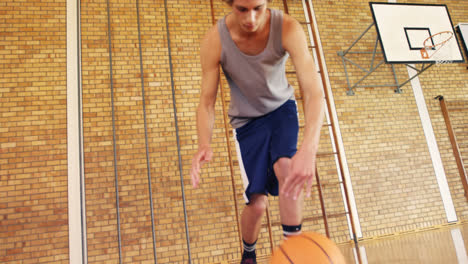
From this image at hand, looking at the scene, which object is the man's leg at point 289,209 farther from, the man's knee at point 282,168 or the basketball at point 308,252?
the basketball at point 308,252

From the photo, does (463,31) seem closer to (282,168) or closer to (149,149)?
(149,149)

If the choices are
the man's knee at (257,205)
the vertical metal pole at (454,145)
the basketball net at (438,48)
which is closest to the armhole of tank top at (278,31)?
the man's knee at (257,205)

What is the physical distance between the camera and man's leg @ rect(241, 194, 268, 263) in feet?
5.92

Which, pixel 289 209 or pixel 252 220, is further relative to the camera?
pixel 252 220

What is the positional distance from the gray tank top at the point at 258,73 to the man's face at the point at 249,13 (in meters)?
0.14

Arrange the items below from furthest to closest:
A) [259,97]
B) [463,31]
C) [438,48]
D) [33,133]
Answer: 1. [463,31]
2. [438,48]
3. [33,133]
4. [259,97]

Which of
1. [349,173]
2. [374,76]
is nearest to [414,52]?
[374,76]

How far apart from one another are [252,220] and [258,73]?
31.3 inches

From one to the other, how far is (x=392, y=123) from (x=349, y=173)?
3.66 feet

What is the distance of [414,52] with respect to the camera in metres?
4.68

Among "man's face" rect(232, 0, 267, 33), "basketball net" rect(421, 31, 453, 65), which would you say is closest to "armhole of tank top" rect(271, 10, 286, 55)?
"man's face" rect(232, 0, 267, 33)

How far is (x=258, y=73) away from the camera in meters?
1.65

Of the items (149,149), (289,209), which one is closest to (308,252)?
(289,209)

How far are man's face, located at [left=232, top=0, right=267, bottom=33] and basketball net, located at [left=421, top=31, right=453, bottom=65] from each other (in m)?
4.14
